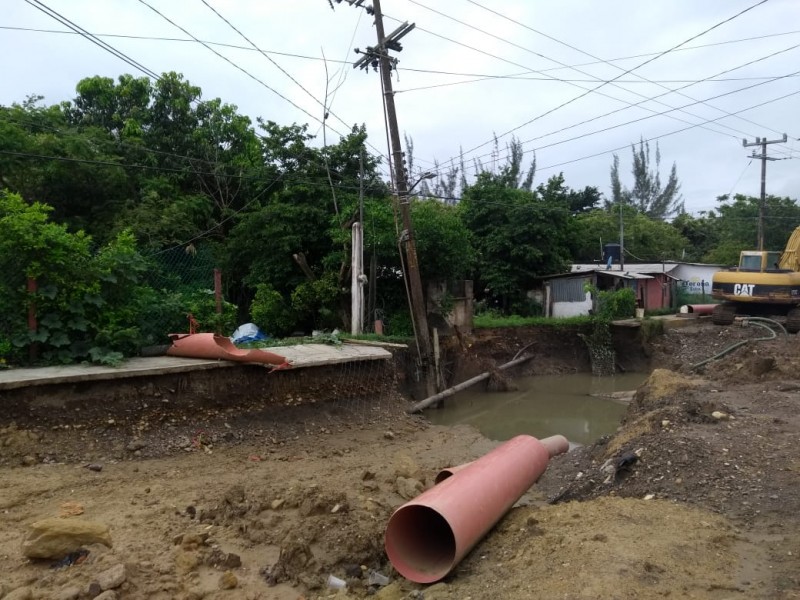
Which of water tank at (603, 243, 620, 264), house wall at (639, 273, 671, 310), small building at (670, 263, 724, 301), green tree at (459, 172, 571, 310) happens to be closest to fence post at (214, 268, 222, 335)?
green tree at (459, 172, 571, 310)

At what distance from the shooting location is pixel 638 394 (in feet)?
35.8

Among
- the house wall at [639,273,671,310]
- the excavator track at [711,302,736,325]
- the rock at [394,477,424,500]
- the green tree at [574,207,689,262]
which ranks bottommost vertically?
the rock at [394,477,424,500]

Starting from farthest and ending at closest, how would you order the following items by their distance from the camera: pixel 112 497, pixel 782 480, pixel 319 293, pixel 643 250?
pixel 643 250, pixel 319 293, pixel 112 497, pixel 782 480

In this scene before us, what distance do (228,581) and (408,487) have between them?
288 cm

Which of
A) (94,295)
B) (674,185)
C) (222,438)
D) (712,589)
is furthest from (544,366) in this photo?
(674,185)

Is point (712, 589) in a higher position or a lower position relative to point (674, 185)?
lower

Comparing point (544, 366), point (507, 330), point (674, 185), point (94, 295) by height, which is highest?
point (674, 185)

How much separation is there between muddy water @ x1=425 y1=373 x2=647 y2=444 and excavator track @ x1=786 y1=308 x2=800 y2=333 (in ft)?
16.0

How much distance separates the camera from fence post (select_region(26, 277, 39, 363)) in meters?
7.69

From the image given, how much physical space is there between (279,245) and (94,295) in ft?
27.3

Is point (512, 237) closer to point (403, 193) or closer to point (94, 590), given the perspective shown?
point (403, 193)

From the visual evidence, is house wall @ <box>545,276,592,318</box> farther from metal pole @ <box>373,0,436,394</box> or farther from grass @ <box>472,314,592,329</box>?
metal pole @ <box>373,0,436,394</box>

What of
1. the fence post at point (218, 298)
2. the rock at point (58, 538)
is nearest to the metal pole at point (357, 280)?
the fence post at point (218, 298)

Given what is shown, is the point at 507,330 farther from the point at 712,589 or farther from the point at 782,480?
the point at 712,589
